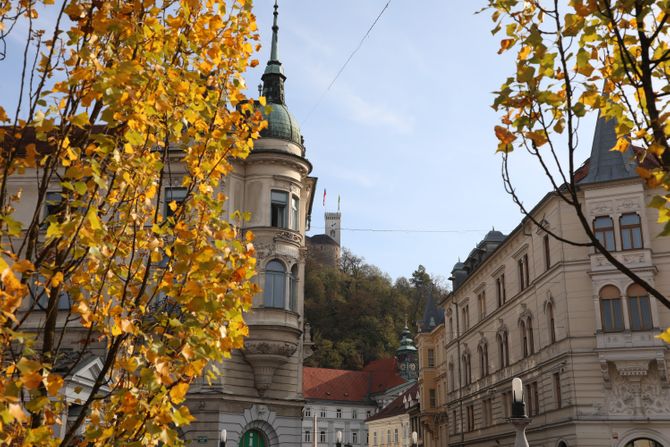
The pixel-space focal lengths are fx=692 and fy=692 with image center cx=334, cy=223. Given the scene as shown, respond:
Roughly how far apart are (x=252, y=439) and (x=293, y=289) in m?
6.24

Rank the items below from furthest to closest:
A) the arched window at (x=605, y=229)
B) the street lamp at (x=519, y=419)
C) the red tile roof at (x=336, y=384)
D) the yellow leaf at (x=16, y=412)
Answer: the red tile roof at (x=336, y=384), the arched window at (x=605, y=229), the street lamp at (x=519, y=419), the yellow leaf at (x=16, y=412)

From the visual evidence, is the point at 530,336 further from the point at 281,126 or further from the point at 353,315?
the point at 353,315

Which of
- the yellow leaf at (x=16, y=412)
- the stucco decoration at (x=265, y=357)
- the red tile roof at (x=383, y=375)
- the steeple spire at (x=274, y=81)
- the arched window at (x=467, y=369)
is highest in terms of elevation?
the steeple spire at (x=274, y=81)

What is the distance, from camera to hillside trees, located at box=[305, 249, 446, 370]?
10488 centimetres

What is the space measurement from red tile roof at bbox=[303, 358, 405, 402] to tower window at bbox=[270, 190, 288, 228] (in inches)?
2536

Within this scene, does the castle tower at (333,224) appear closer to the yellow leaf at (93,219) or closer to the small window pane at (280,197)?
the small window pane at (280,197)

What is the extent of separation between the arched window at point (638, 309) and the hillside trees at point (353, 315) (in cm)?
7438

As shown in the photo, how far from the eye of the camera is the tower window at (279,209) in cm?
2950

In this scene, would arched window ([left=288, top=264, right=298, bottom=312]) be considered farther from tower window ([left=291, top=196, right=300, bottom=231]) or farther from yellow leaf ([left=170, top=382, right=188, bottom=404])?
yellow leaf ([left=170, top=382, right=188, bottom=404])

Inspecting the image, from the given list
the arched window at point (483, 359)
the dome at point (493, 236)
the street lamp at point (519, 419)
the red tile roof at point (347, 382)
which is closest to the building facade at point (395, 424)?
the red tile roof at point (347, 382)

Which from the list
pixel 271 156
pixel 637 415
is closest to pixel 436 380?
pixel 637 415

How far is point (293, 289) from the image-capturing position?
2919 centimetres

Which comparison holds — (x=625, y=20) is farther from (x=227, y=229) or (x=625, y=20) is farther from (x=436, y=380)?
(x=436, y=380)

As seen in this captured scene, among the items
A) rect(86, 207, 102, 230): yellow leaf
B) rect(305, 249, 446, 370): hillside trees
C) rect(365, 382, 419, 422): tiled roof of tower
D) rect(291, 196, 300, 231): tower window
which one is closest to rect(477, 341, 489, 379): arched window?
rect(291, 196, 300, 231): tower window
